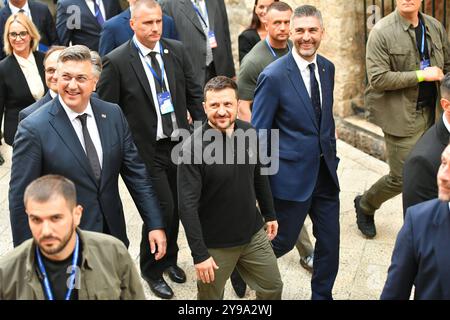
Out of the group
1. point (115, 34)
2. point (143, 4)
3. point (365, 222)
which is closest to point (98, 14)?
point (115, 34)

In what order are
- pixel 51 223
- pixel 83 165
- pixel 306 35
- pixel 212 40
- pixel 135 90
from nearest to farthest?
1. pixel 51 223
2. pixel 83 165
3. pixel 306 35
4. pixel 135 90
5. pixel 212 40

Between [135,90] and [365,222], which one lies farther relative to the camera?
[365,222]

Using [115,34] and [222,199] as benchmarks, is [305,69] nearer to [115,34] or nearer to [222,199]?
[222,199]

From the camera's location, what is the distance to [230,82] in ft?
15.7

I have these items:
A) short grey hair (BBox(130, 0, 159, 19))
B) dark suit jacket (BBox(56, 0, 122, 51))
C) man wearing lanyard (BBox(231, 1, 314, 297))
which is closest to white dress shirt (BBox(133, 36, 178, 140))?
short grey hair (BBox(130, 0, 159, 19))

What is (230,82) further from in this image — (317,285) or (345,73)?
(345,73)

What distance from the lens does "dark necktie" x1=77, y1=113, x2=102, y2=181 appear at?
15.0ft

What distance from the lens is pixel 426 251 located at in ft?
11.4

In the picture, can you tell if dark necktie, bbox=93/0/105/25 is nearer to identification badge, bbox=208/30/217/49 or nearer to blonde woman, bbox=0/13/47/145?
blonde woman, bbox=0/13/47/145

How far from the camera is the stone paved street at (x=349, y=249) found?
5914mm

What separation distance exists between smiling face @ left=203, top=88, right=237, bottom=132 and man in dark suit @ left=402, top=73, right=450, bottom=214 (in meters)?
1.09

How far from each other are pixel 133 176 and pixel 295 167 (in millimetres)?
1168

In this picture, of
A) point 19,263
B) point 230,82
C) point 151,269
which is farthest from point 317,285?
point 19,263

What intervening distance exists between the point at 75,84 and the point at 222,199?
111 cm
